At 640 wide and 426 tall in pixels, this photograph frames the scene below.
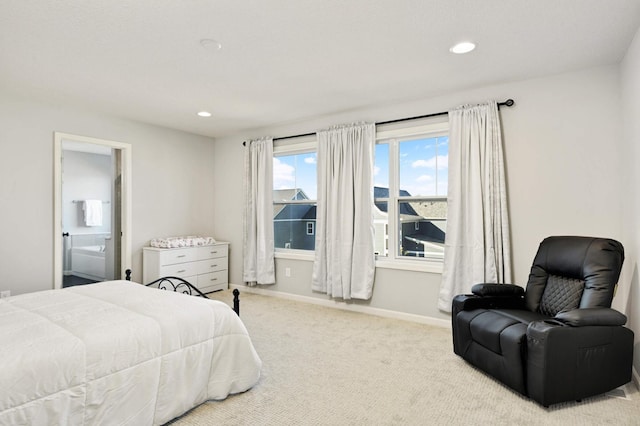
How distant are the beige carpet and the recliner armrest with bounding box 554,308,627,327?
0.52 metres

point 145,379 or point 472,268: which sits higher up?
point 472,268

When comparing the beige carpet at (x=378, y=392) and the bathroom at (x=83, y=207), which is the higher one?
the bathroom at (x=83, y=207)

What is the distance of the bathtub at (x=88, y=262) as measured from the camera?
6234 mm

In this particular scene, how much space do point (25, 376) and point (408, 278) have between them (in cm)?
344

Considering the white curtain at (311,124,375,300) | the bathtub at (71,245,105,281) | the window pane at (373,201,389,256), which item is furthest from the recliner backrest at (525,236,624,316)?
the bathtub at (71,245,105,281)

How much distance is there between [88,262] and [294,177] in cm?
428

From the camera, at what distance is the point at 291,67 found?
3166mm

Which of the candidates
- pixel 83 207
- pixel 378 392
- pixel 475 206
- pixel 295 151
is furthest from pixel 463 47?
pixel 83 207

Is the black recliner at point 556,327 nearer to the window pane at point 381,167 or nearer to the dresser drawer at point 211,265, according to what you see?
the window pane at point 381,167

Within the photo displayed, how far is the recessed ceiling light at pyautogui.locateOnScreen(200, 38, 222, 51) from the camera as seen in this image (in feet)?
8.72

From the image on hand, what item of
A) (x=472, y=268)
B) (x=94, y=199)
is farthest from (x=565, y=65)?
(x=94, y=199)

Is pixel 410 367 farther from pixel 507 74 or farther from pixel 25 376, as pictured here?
pixel 507 74

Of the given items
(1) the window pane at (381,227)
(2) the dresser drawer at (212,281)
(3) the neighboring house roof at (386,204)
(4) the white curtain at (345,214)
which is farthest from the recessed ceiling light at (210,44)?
(2) the dresser drawer at (212,281)

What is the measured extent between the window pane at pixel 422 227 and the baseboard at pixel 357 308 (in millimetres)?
697
